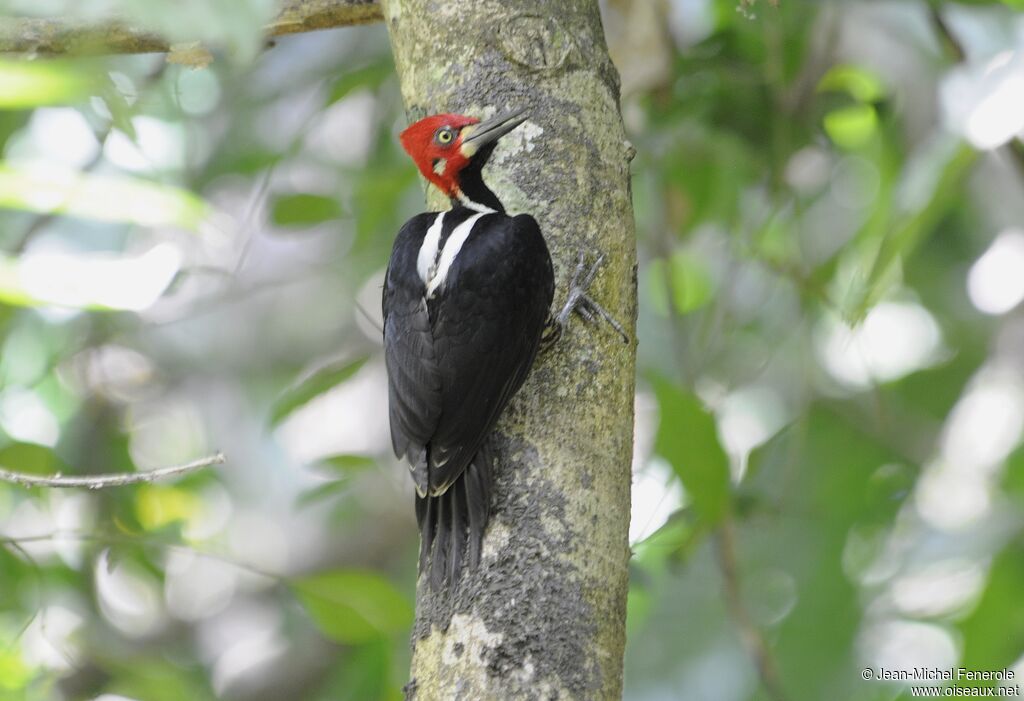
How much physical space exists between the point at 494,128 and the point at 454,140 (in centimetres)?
11

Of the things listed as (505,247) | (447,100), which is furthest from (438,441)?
(447,100)

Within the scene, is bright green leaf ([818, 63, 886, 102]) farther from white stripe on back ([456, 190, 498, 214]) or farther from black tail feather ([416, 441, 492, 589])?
black tail feather ([416, 441, 492, 589])

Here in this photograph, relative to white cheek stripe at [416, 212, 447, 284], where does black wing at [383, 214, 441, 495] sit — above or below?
below

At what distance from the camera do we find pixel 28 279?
200cm

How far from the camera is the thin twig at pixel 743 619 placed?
9.94 feet

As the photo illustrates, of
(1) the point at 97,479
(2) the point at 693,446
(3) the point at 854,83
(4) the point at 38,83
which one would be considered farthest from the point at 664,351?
(4) the point at 38,83

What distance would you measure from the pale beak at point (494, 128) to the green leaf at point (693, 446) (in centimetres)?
73

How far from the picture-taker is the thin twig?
303cm

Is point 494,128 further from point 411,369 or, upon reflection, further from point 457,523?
point 457,523

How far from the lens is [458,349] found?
7.41ft

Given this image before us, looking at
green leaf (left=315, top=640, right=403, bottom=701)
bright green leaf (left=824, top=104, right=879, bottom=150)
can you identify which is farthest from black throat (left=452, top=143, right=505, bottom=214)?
bright green leaf (left=824, top=104, right=879, bottom=150)

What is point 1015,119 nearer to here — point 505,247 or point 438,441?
point 505,247

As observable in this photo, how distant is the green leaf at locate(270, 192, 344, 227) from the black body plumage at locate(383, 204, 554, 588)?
85 centimetres

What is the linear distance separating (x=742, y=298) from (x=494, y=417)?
125 inches
